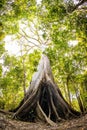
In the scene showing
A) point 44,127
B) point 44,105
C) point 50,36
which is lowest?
point 44,127

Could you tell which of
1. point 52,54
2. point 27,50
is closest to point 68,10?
point 52,54

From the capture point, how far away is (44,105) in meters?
9.71

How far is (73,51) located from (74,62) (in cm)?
95

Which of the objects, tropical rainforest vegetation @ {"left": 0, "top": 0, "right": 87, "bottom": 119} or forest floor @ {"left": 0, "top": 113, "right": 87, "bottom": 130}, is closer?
forest floor @ {"left": 0, "top": 113, "right": 87, "bottom": 130}

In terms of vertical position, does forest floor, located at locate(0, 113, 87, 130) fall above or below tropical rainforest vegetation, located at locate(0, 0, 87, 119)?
below

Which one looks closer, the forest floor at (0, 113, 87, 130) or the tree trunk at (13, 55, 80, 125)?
the forest floor at (0, 113, 87, 130)

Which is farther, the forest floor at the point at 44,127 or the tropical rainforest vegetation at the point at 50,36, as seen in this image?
the tropical rainforest vegetation at the point at 50,36

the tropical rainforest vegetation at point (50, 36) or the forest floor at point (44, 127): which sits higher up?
the tropical rainforest vegetation at point (50, 36)

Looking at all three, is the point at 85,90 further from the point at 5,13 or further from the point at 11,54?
the point at 5,13

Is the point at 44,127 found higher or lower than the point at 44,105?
lower

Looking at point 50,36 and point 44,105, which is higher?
point 50,36

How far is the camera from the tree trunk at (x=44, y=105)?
856cm

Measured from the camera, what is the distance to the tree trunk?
856 centimetres

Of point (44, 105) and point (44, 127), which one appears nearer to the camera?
point (44, 127)
